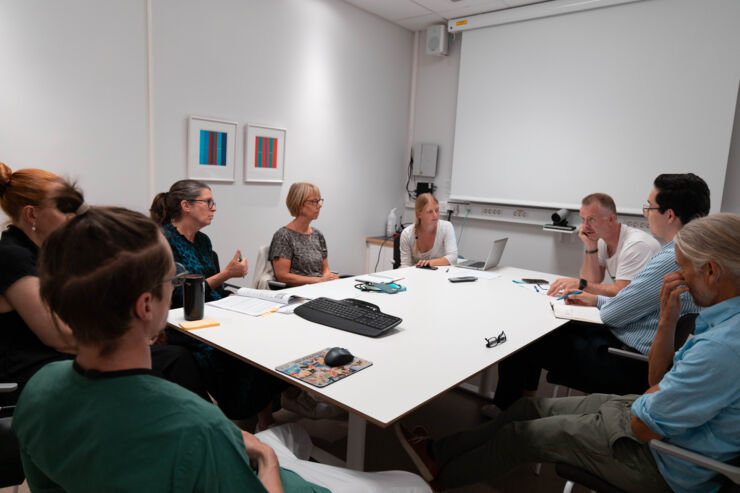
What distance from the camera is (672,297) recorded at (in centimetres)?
166

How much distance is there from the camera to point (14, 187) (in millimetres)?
1680

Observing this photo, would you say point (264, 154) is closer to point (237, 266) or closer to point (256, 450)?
point (237, 266)

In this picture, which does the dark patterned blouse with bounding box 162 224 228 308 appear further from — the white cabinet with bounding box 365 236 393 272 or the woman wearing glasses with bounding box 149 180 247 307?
the white cabinet with bounding box 365 236 393 272

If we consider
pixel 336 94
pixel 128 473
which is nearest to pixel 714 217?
pixel 128 473

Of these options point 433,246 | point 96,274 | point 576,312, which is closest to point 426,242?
point 433,246

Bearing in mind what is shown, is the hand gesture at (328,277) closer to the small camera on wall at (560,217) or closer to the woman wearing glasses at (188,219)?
the woman wearing glasses at (188,219)

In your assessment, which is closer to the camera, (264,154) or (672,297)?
(672,297)

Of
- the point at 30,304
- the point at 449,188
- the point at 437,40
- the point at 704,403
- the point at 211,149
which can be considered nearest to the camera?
the point at 704,403

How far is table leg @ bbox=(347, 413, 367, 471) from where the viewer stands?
1597 mm

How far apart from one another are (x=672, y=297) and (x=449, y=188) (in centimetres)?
368

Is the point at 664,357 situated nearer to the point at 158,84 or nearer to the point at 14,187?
the point at 14,187

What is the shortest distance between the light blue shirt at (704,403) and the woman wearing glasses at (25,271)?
148 cm

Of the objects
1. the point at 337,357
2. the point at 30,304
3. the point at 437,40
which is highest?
the point at 437,40

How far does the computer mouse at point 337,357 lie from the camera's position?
148 cm
